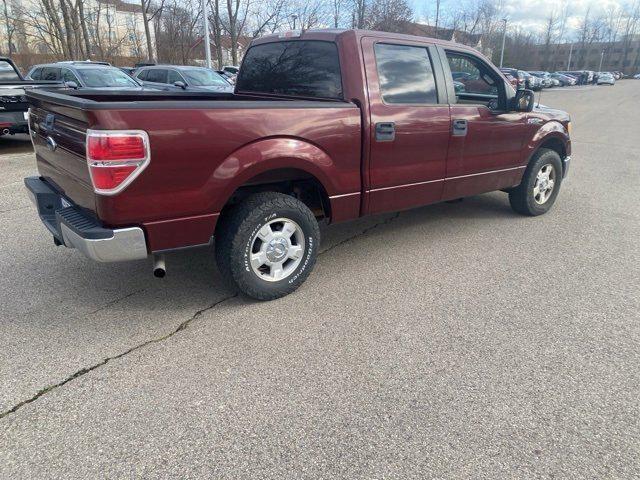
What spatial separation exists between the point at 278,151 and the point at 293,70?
1296mm

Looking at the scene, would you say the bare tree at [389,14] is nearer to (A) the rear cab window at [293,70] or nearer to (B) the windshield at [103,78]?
(B) the windshield at [103,78]

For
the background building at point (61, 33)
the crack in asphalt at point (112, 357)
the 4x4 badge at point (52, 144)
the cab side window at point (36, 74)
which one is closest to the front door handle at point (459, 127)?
the crack in asphalt at point (112, 357)

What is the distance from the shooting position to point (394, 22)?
119 ft

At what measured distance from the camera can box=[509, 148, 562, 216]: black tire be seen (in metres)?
5.53

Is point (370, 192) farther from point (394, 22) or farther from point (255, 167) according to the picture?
point (394, 22)

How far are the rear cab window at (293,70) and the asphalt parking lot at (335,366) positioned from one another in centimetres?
155

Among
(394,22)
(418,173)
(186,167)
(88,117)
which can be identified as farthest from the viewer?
(394,22)

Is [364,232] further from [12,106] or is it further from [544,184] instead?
[12,106]

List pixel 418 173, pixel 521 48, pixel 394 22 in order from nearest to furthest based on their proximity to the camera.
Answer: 1. pixel 418 173
2. pixel 394 22
3. pixel 521 48

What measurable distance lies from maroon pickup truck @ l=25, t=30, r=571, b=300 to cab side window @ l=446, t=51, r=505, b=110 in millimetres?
20

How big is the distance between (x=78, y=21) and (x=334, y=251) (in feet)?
107

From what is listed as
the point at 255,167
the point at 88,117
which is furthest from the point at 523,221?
the point at 88,117

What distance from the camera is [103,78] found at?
11844 mm

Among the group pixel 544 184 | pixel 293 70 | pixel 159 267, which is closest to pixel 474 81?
pixel 544 184
